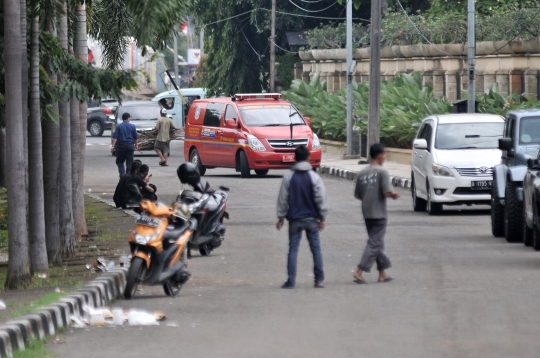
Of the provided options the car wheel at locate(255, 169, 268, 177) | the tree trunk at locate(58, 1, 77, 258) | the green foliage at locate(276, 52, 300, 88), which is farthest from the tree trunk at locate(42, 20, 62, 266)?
the green foliage at locate(276, 52, 300, 88)

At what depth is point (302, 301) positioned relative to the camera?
35.6ft

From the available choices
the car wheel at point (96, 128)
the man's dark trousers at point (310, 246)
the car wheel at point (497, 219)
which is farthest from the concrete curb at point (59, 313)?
the car wheel at point (96, 128)

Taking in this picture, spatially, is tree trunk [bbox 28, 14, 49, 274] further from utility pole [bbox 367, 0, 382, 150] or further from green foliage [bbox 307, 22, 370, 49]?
green foliage [bbox 307, 22, 370, 49]

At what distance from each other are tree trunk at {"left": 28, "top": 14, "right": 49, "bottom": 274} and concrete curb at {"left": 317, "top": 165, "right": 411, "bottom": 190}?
13942 mm

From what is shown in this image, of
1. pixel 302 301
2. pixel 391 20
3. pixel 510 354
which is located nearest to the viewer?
pixel 510 354

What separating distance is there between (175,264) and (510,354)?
161 inches

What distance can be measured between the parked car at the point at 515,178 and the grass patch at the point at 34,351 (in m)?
7.23

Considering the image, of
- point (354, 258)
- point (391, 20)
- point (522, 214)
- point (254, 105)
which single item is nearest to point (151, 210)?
point (354, 258)

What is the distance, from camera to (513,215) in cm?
1548

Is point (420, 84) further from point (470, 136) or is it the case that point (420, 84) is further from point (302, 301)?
point (302, 301)

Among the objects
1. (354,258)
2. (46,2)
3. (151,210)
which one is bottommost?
(354,258)

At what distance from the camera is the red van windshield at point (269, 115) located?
1125 inches

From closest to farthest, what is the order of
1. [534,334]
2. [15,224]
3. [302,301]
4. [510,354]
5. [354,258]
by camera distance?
[510,354] < [534,334] < [302,301] < [15,224] < [354,258]

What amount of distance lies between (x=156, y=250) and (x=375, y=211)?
2294mm
